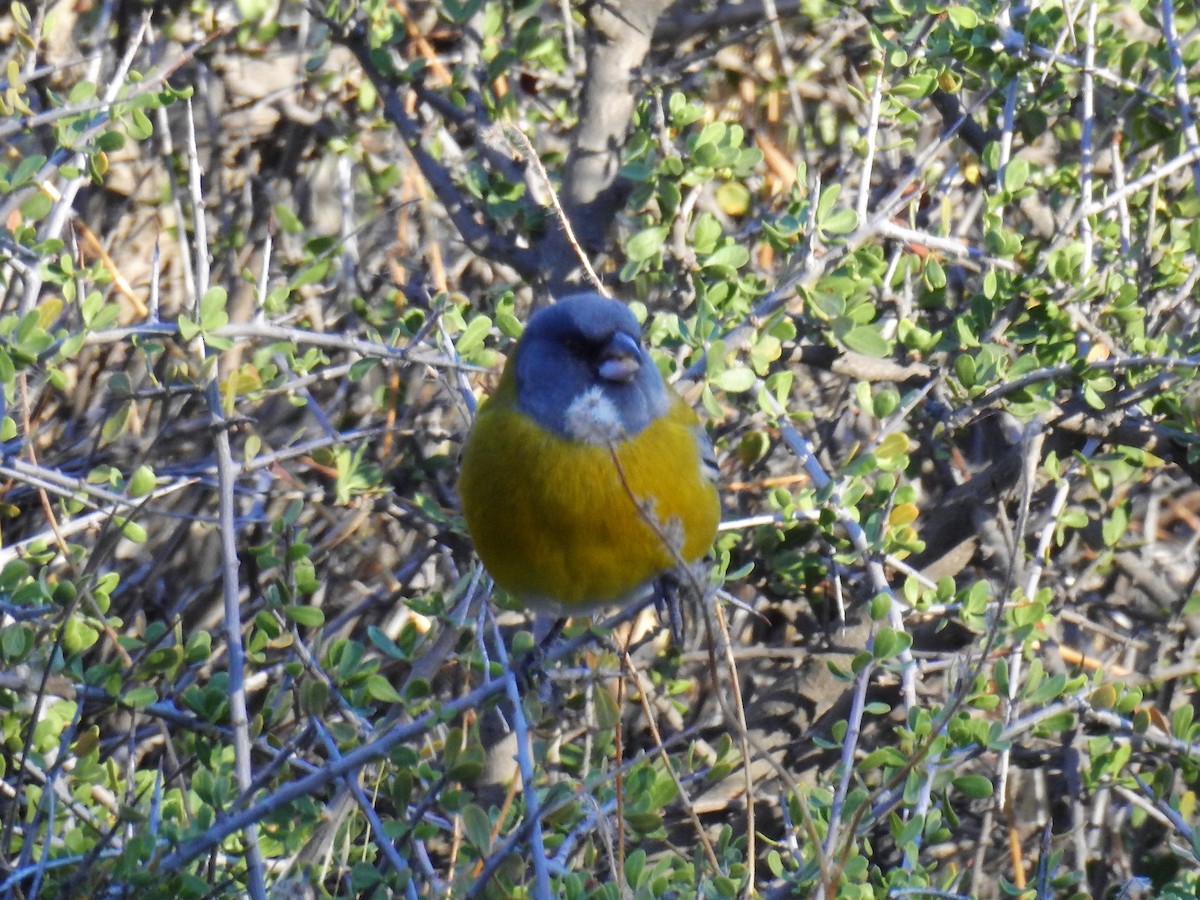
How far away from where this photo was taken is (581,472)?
3.15 m

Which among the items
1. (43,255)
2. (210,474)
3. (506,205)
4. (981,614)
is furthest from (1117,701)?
(43,255)

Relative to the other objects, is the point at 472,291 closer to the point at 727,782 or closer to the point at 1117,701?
the point at 727,782

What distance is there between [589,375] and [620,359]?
0.08m

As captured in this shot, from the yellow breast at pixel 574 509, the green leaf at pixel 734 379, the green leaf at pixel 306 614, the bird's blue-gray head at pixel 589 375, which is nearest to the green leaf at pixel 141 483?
the green leaf at pixel 306 614

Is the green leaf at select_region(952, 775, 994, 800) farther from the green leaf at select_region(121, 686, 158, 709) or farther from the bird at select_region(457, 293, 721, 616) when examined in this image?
the green leaf at select_region(121, 686, 158, 709)

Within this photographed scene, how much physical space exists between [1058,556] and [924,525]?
476mm

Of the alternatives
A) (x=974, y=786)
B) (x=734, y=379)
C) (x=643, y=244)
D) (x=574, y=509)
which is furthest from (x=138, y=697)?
(x=974, y=786)

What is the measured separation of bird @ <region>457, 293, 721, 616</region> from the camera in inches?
124

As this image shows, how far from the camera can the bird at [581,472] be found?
314cm

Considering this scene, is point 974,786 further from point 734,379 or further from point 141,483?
point 141,483

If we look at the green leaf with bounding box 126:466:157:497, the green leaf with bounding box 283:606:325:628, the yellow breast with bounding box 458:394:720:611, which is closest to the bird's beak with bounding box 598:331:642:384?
the yellow breast with bounding box 458:394:720:611

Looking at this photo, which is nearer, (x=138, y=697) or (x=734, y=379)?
(x=138, y=697)

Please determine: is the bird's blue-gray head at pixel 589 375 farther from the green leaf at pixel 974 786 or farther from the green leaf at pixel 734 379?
the green leaf at pixel 974 786

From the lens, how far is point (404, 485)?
4496 mm
